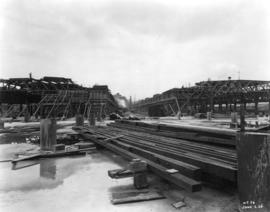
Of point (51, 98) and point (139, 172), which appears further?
point (51, 98)

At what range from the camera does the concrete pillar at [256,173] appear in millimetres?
2641

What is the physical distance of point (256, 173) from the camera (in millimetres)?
2664

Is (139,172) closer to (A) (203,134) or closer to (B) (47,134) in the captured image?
(A) (203,134)

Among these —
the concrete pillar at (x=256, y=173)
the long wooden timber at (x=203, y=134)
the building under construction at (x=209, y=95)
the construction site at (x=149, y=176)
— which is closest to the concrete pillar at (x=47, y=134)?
the construction site at (x=149, y=176)

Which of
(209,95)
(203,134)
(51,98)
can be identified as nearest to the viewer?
(203,134)

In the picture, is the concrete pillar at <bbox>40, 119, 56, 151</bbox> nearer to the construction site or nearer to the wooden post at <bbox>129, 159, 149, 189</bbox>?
the construction site

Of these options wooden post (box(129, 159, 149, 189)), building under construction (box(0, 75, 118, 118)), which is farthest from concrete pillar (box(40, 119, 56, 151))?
building under construction (box(0, 75, 118, 118))

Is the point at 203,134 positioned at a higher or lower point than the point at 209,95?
lower

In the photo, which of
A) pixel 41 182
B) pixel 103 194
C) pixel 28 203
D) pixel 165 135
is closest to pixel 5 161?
pixel 41 182

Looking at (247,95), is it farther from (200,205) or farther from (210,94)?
(200,205)

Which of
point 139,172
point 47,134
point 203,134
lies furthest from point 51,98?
point 139,172

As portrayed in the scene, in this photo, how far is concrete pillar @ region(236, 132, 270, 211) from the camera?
8.66ft

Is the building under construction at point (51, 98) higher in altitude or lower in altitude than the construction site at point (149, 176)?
higher

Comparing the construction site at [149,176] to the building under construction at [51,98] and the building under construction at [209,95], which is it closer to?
the building under construction at [51,98]
